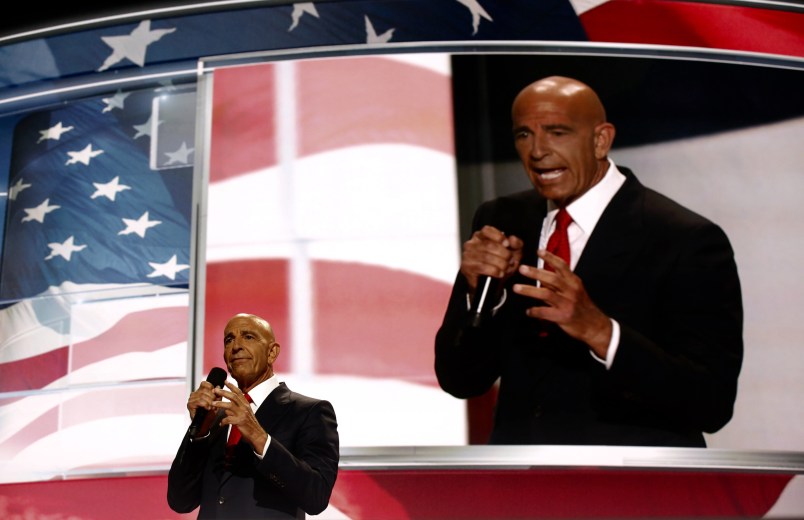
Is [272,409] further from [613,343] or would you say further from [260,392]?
[613,343]

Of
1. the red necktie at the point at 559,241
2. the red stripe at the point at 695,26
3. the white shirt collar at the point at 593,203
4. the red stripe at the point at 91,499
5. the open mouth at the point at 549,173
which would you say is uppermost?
the red stripe at the point at 695,26

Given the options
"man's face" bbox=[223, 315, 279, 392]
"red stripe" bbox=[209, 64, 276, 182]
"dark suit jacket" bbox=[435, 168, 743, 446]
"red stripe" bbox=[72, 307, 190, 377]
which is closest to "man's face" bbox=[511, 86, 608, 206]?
"dark suit jacket" bbox=[435, 168, 743, 446]

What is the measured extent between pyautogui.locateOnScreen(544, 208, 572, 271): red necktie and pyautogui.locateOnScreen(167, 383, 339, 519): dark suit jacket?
1.78 m

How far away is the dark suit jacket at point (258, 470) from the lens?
7.74ft

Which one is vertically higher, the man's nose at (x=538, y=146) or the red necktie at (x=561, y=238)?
the man's nose at (x=538, y=146)

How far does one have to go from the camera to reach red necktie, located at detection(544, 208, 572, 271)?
3.98 meters

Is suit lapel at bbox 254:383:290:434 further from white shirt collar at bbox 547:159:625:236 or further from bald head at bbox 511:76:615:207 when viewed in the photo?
bald head at bbox 511:76:615:207

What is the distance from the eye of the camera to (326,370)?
13.8 feet

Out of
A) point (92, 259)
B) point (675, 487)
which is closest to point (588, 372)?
point (675, 487)

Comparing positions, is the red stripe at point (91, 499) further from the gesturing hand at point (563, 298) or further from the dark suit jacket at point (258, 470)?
the gesturing hand at point (563, 298)

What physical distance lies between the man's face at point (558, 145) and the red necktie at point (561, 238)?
8cm

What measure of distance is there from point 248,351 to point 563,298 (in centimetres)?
116

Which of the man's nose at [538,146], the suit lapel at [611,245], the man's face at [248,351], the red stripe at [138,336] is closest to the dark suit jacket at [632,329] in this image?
the suit lapel at [611,245]

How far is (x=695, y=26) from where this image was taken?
4613 mm
